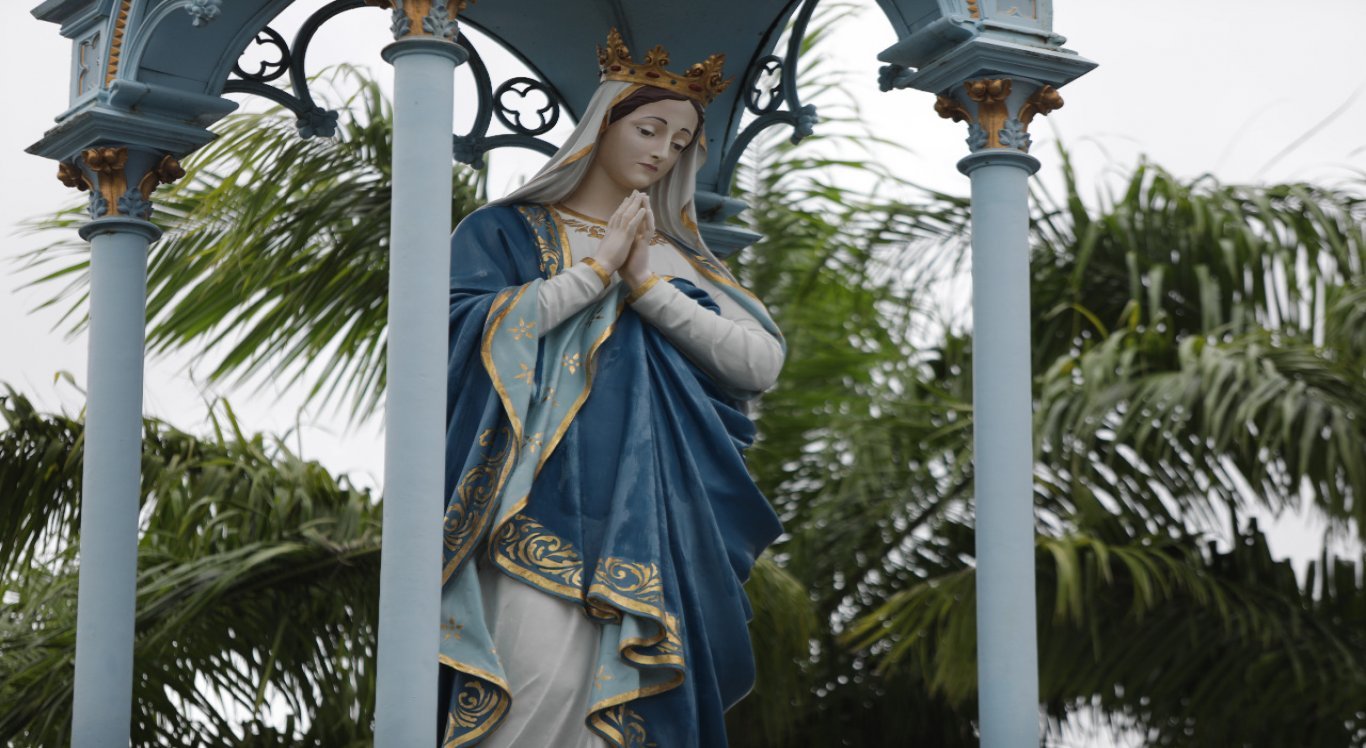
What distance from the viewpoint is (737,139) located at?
8102 millimetres

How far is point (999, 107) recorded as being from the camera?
259 inches

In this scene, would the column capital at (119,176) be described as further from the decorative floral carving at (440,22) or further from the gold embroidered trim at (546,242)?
the decorative floral carving at (440,22)

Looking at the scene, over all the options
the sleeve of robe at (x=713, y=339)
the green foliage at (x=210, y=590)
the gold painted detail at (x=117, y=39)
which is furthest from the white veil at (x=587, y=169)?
the green foliage at (x=210, y=590)

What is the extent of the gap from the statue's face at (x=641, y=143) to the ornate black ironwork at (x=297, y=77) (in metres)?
1.11

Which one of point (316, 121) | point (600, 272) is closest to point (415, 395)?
point (600, 272)

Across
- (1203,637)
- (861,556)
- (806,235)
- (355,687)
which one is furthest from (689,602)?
(806,235)

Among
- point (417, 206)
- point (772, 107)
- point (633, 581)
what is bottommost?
point (633, 581)

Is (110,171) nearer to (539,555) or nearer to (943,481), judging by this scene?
(539,555)

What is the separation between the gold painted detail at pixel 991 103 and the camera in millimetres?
6551

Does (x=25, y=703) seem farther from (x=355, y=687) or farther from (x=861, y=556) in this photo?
(x=861, y=556)

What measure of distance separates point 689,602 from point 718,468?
0.47 meters

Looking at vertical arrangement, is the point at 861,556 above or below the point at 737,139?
below

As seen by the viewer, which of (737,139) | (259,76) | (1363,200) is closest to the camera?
(259,76)

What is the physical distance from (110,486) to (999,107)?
2917mm
